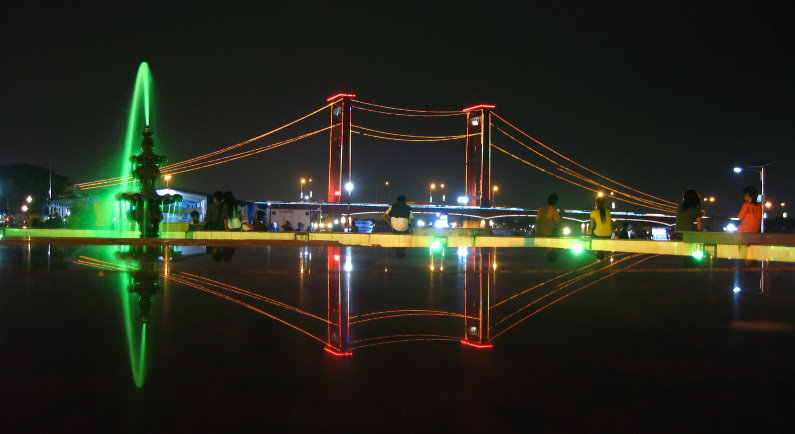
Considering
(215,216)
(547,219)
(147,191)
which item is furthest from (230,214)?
(547,219)

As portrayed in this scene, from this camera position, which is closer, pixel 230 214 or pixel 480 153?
pixel 230 214

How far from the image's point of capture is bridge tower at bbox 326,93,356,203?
5288 cm

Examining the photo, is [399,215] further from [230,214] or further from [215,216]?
[215,216]

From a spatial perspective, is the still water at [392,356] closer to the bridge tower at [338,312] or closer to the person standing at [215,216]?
the bridge tower at [338,312]

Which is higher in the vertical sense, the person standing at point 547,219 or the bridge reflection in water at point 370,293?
the person standing at point 547,219

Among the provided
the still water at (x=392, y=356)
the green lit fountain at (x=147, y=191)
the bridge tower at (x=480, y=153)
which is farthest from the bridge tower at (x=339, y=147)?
the still water at (x=392, y=356)

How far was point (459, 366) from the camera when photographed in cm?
216

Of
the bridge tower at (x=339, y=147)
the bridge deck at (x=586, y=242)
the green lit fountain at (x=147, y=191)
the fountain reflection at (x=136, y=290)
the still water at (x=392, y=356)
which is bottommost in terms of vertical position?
the still water at (x=392, y=356)

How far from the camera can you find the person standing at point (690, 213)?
8.23 metres

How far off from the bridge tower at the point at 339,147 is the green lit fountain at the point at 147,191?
38334 mm

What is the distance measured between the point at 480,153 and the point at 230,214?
1860 inches

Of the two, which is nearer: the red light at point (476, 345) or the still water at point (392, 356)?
the still water at point (392, 356)

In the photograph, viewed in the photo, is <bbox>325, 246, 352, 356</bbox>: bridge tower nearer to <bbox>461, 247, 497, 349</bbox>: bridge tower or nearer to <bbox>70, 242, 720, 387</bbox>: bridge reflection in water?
<bbox>70, 242, 720, 387</bbox>: bridge reflection in water

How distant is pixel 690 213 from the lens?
27.3 ft
